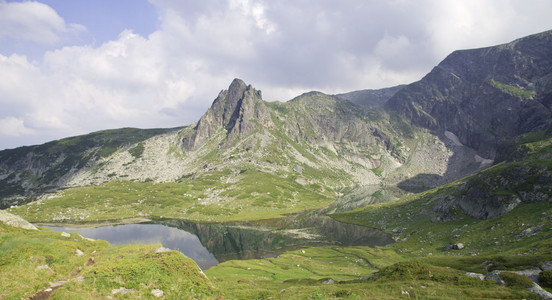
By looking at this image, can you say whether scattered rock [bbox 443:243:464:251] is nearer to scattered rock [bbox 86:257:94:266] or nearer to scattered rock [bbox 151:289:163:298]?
scattered rock [bbox 151:289:163:298]

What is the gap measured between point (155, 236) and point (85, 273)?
125376 millimetres

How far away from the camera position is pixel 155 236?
427 ft

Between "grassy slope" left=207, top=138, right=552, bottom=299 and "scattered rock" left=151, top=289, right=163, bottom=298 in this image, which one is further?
"grassy slope" left=207, top=138, right=552, bottom=299

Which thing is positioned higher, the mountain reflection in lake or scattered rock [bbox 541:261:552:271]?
scattered rock [bbox 541:261:552:271]

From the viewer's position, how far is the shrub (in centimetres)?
2084

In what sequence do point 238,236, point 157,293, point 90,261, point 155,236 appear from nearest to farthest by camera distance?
point 157,293, point 90,261, point 155,236, point 238,236

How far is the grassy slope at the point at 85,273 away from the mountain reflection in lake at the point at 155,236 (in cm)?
7327

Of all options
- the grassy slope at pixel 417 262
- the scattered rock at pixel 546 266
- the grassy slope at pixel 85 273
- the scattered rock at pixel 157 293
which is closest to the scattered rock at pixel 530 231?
the grassy slope at pixel 417 262

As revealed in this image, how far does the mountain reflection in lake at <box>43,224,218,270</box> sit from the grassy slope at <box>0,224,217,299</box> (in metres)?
73.3

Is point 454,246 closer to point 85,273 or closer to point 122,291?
point 122,291

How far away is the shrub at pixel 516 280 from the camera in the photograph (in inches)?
821

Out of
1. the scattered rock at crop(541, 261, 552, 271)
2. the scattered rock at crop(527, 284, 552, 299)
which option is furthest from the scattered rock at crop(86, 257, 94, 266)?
the scattered rock at crop(541, 261, 552, 271)

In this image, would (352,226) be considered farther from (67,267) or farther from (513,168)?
(67,267)

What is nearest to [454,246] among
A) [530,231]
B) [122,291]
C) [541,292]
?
[530,231]
